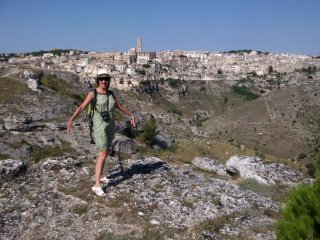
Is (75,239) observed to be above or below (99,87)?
below

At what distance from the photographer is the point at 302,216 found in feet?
15.8

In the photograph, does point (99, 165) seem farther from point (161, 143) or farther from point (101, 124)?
point (161, 143)

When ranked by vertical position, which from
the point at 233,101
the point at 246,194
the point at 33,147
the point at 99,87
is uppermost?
the point at 99,87

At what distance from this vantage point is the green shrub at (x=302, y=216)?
4.71 m

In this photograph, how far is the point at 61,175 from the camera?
32.4 feet

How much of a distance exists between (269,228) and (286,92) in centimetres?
11689

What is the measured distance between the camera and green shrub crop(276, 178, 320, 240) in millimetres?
4711

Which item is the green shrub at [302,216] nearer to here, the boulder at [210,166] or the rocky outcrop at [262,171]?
the rocky outcrop at [262,171]

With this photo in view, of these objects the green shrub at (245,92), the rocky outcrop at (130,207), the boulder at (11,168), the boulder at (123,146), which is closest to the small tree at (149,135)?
the boulder at (123,146)

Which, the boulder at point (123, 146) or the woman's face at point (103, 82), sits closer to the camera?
the woman's face at point (103, 82)

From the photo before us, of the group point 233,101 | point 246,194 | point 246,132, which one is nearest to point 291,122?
point 246,132

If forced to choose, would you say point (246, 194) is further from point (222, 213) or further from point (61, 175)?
point (61, 175)

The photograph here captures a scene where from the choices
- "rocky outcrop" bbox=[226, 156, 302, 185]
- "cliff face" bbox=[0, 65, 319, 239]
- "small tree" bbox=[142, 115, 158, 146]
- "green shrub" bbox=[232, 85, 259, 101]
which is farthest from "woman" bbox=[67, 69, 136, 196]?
"green shrub" bbox=[232, 85, 259, 101]

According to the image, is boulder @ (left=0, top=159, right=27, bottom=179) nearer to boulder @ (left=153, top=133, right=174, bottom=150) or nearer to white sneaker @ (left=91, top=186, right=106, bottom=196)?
white sneaker @ (left=91, top=186, right=106, bottom=196)
